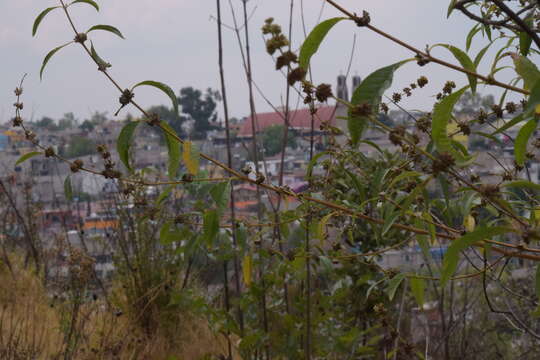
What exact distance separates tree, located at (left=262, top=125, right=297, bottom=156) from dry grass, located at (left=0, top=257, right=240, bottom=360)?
100 centimetres

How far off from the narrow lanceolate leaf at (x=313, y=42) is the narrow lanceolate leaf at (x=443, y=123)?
0.14 meters

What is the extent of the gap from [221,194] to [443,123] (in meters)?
0.32

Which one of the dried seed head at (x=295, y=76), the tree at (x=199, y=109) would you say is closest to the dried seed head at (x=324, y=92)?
the dried seed head at (x=295, y=76)

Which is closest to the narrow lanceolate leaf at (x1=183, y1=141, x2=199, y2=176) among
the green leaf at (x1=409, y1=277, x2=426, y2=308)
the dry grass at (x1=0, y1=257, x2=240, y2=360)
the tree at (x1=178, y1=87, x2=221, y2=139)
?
the green leaf at (x1=409, y1=277, x2=426, y2=308)

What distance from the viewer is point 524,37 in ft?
2.38

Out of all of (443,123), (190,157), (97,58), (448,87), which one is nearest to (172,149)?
(190,157)

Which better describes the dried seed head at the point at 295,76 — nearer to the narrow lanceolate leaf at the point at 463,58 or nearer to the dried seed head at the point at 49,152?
the narrow lanceolate leaf at the point at 463,58

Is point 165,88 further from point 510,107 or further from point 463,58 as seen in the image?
point 510,107

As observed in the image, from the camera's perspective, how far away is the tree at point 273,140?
296 centimetres

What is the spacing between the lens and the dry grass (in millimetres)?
2092

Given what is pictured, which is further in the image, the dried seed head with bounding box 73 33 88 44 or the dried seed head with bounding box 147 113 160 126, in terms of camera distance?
the dried seed head with bounding box 73 33 88 44

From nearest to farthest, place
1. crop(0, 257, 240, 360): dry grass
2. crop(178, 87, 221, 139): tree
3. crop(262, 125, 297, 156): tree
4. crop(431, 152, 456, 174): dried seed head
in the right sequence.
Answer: crop(431, 152, 456, 174): dried seed head → crop(0, 257, 240, 360): dry grass → crop(262, 125, 297, 156): tree → crop(178, 87, 221, 139): tree

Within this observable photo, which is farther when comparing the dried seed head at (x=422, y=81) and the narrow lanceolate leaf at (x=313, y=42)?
the dried seed head at (x=422, y=81)

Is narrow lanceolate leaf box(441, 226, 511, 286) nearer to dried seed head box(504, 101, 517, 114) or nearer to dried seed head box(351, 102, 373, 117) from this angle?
dried seed head box(351, 102, 373, 117)
